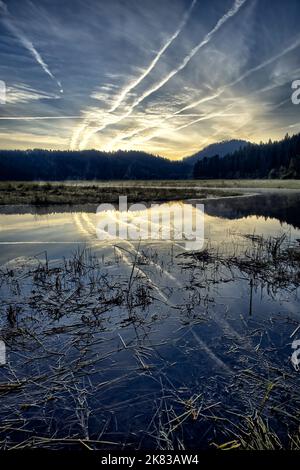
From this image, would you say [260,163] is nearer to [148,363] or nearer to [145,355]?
[145,355]

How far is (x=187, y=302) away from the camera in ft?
24.4

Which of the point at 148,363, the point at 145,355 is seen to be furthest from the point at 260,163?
the point at 148,363

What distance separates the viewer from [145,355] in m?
5.22

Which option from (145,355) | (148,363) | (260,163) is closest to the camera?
(148,363)

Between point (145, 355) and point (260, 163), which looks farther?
point (260, 163)

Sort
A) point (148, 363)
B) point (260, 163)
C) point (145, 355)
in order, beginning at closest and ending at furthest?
point (148, 363), point (145, 355), point (260, 163)

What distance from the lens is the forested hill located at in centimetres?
12544

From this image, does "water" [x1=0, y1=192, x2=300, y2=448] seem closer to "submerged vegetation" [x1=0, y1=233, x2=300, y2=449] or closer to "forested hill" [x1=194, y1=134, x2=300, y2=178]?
"submerged vegetation" [x1=0, y1=233, x2=300, y2=449]

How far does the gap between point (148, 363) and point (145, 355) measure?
23 cm

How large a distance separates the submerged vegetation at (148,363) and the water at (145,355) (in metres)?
0.02

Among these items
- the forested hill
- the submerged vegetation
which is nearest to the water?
the submerged vegetation
